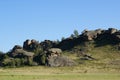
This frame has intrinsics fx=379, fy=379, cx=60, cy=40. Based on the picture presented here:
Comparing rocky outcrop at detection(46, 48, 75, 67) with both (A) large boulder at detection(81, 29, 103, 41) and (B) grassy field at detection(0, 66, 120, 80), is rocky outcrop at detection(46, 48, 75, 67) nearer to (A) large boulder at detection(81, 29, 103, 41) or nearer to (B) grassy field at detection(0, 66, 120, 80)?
(B) grassy field at detection(0, 66, 120, 80)

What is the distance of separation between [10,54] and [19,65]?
83.8 feet

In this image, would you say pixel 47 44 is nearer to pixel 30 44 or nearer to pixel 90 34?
pixel 30 44

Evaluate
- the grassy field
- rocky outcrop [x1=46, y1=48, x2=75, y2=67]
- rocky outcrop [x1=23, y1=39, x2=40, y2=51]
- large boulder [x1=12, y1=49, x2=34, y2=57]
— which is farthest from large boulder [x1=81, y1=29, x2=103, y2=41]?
the grassy field

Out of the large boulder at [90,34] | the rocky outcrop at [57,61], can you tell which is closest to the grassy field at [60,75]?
the rocky outcrop at [57,61]

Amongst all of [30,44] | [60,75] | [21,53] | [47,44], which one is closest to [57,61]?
[21,53]

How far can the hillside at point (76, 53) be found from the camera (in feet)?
392

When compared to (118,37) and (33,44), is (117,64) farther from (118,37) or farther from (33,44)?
(33,44)

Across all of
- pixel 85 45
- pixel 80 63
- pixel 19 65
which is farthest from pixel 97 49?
pixel 19 65

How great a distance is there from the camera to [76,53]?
142 metres

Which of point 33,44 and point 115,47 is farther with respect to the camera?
point 33,44

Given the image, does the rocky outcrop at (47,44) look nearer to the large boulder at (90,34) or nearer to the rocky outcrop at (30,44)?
the rocky outcrop at (30,44)

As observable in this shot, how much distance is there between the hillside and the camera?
119 meters

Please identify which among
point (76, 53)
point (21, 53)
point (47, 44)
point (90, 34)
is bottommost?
point (76, 53)

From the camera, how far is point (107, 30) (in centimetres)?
15162
